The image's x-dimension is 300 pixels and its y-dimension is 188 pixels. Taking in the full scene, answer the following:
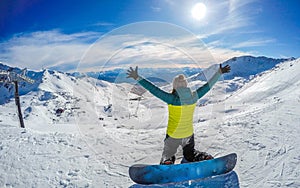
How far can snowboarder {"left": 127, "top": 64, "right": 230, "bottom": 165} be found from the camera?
4.93 meters

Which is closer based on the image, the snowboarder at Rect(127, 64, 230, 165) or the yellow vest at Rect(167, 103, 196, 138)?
the snowboarder at Rect(127, 64, 230, 165)

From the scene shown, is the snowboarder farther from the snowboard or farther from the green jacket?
the snowboard

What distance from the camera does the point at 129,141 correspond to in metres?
8.81

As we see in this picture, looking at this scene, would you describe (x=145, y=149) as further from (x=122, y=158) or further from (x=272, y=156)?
(x=272, y=156)

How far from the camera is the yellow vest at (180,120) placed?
515 cm

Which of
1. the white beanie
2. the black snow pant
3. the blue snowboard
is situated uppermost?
the white beanie

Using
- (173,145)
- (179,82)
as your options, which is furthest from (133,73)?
(173,145)

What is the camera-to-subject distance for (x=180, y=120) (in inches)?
207

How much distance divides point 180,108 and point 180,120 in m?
0.36

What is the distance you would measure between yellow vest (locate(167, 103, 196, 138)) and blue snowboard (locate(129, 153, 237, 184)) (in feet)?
2.63

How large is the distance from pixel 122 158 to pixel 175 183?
7.85 ft

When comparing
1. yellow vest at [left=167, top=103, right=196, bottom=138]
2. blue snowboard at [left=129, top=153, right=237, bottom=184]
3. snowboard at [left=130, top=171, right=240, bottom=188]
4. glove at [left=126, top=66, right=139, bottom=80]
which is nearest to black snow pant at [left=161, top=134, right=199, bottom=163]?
yellow vest at [left=167, top=103, right=196, bottom=138]

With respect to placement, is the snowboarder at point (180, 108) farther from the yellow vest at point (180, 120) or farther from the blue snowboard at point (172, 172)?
the blue snowboard at point (172, 172)

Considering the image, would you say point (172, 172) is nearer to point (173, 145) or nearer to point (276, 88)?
point (173, 145)
